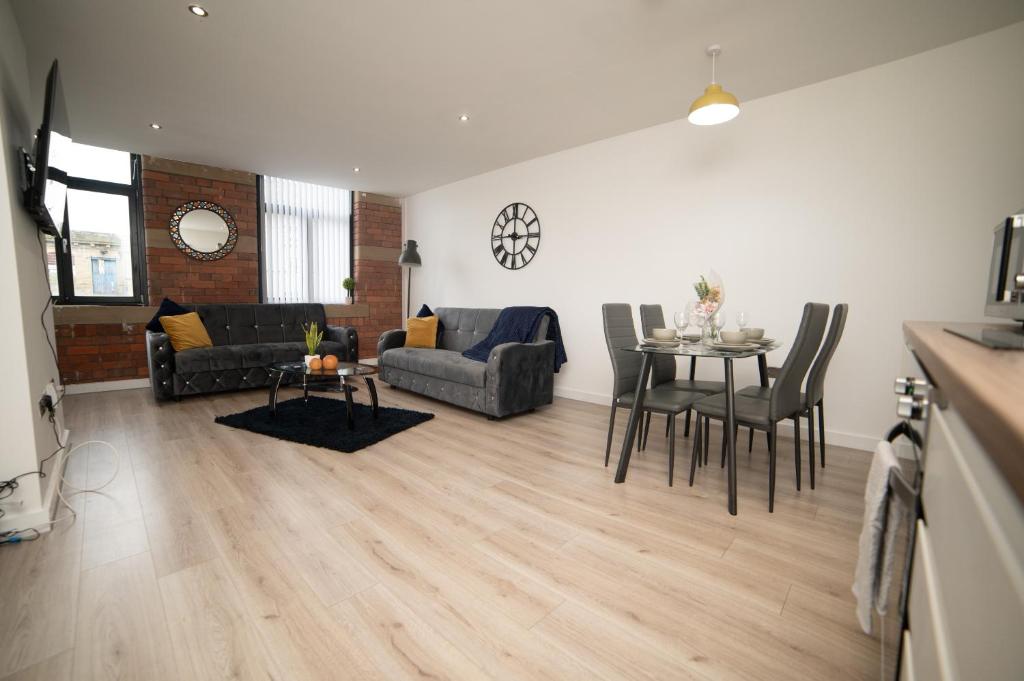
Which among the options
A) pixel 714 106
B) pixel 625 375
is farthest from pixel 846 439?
pixel 714 106

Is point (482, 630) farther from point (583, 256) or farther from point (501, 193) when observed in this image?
point (501, 193)

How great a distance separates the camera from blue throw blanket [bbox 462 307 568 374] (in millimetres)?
4238

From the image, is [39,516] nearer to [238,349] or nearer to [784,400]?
[238,349]

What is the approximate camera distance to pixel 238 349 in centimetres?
448

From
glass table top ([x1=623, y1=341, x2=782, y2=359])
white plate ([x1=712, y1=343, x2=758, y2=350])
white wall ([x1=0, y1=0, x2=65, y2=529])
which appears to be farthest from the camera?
white plate ([x1=712, y1=343, x2=758, y2=350])

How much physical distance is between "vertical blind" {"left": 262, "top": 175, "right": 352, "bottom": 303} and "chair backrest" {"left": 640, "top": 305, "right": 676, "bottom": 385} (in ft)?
15.7

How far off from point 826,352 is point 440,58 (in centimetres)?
289

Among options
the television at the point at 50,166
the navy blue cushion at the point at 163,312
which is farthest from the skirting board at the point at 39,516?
the navy blue cushion at the point at 163,312

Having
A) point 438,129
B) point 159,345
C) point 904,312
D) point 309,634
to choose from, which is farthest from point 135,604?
point 904,312

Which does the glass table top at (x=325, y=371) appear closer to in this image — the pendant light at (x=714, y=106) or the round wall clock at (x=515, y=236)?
the round wall clock at (x=515, y=236)

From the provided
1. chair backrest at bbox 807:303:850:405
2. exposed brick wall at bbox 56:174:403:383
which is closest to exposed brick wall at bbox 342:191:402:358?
exposed brick wall at bbox 56:174:403:383

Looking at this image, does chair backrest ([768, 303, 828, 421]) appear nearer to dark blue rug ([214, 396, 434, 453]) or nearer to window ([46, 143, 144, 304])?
dark blue rug ([214, 396, 434, 453])

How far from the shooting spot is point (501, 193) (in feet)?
17.4

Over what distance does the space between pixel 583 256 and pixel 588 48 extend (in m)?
2.03
